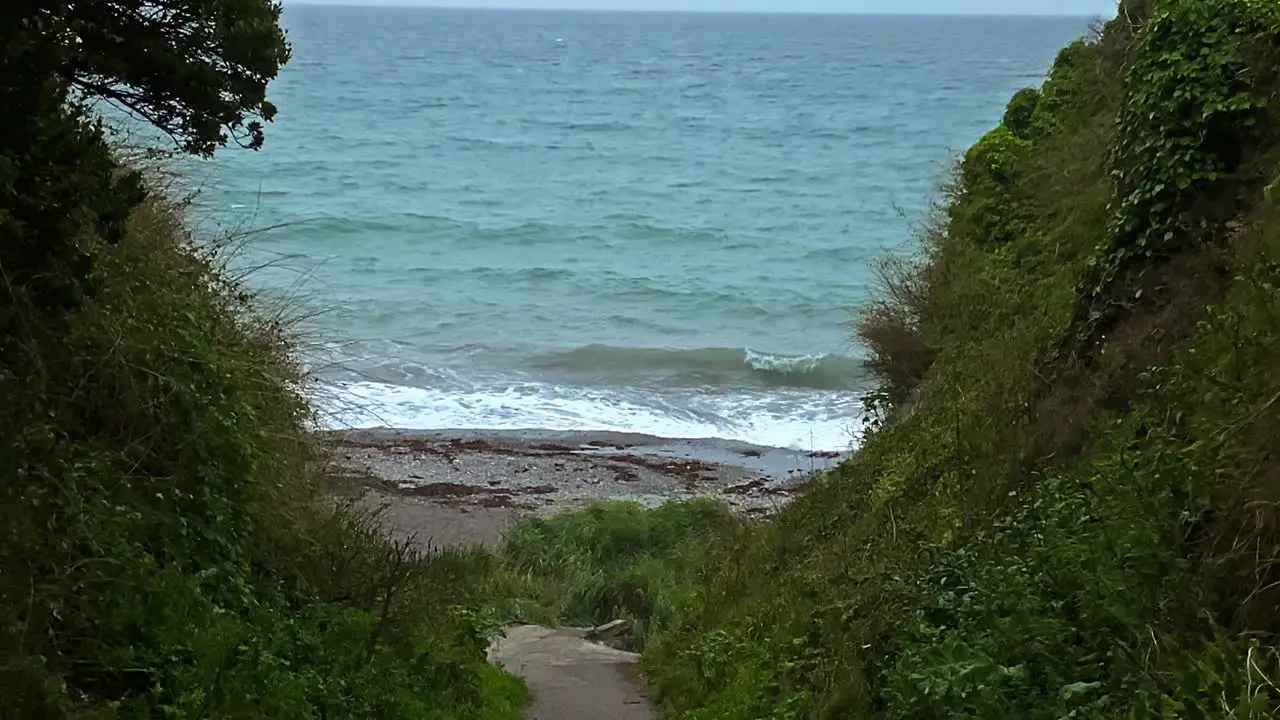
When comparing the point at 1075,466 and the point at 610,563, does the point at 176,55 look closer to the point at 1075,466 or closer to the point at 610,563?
the point at 1075,466

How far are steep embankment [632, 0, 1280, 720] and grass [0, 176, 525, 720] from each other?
2464mm

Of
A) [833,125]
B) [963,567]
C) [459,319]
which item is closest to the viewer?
[963,567]

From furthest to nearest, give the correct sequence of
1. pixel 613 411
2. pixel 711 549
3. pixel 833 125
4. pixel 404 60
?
pixel 404 60 → pixel 833 125 → pixel 613 411 → pixel 711 549

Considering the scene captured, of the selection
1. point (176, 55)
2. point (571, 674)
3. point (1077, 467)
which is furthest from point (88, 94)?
point (571, 674)

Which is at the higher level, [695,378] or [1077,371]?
[1077,371]

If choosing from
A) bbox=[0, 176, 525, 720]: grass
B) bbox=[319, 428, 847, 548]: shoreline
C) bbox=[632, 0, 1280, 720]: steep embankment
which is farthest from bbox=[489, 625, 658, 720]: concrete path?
bbox=[319, 428, 847, 548]: shoreline

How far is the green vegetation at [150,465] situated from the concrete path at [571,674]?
1027 mm

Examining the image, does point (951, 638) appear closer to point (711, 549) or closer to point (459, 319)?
point (711, 549)

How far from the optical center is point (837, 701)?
6.59 meters

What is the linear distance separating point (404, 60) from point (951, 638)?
321 feet

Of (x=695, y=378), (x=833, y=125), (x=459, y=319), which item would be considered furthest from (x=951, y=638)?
(x=833, y=125)

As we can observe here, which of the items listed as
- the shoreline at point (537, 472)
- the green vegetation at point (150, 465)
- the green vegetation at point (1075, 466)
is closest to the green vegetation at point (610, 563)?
the shoreline at point (537, 472)

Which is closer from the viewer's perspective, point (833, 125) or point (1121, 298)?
point (1121, 298)

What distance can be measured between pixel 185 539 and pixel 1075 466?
4810 mm
